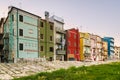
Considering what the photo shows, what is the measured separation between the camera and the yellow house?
80.8 m

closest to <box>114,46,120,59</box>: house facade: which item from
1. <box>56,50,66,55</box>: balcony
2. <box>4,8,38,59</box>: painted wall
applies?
<box>56,50,66,55</box>: balcony

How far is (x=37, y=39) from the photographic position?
55.5m

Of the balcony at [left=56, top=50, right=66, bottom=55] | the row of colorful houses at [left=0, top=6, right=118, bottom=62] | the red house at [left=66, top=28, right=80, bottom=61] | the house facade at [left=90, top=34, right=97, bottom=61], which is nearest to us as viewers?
the row of colorful houses at [left=0, top=6, right=118, bottom=62]

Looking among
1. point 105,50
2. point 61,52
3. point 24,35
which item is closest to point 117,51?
point 105,50

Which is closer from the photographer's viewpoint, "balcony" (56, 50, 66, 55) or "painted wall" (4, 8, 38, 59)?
"painted wall" (4, 8, 38, 59)

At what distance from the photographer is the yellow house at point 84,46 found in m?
80.8

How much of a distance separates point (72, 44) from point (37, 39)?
20.2m

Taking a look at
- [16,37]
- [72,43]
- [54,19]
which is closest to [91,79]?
[16,37]

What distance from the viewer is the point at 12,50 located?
48906mm

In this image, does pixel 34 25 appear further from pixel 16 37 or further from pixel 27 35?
pixel 16 37

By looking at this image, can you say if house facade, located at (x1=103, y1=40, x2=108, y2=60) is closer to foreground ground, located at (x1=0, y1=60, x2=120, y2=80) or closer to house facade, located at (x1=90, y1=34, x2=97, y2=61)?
house facade, located at (x1=90, y1=34, x2=97, y2=61)

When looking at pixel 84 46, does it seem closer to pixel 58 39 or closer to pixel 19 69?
pixel 58 39

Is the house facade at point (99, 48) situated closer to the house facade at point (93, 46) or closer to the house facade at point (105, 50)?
the house facade at point (93, 46)

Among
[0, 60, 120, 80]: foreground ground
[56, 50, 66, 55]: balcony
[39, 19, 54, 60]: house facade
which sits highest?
[39, 19, 54, 60]: house facade
